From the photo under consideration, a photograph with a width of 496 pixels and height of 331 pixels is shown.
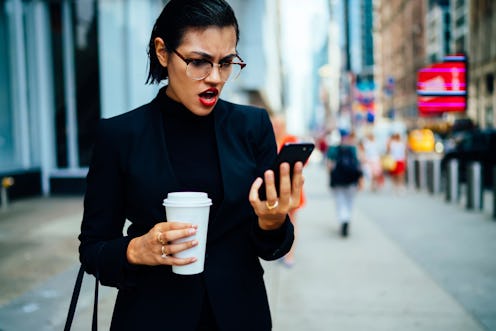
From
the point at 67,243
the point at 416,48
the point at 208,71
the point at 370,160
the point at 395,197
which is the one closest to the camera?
the point at 208,71

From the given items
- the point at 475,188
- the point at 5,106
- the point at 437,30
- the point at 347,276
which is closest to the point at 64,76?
the point at 5,106

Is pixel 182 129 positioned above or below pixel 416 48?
below

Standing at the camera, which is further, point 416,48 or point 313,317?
point 416,48

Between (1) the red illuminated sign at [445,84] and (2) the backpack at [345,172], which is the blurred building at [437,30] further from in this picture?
(1) the red illuminated sign at [445,84]

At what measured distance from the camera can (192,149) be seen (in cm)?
159

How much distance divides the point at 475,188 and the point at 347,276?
5947 millimetres

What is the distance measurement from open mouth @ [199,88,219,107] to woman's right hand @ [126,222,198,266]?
1.38ft

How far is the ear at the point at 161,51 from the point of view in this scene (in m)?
1.59

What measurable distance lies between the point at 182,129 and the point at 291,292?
13.0ft

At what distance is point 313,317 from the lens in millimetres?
4449

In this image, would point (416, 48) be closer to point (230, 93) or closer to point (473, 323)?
point (230, 93)

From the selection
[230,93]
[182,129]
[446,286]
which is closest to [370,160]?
[230,93]

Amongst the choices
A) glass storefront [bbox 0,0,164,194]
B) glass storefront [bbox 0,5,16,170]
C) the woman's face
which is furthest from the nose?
glass storefront [bbox 0,5,16,170]

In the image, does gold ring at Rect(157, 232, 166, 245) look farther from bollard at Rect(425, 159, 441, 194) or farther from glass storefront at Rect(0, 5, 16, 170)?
bollard at Rect(425, 159, 441, 194)
